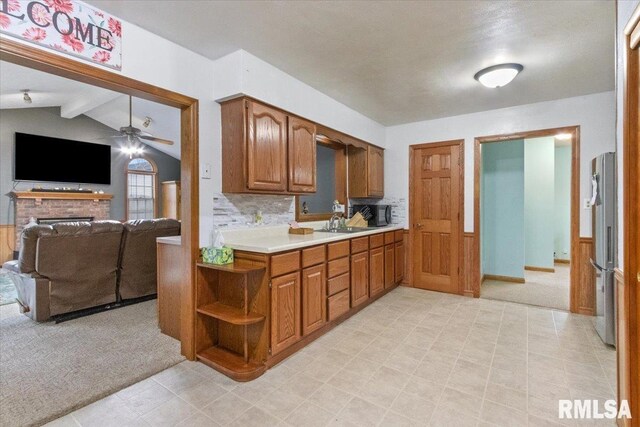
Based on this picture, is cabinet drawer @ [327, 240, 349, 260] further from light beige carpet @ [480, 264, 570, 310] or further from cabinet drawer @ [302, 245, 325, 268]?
light beige carpet @ [480, 264, 570, 310]

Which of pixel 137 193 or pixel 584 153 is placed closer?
pixel 584 153

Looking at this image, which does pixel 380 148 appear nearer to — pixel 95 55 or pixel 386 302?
pixel 386 302

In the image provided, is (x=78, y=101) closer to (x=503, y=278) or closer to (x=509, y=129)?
(x=509, y=129)

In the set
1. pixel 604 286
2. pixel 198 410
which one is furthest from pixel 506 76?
pixel 198 410

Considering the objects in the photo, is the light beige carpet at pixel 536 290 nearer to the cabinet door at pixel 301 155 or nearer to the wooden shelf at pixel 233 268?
the cabinet door at pixel 301 155

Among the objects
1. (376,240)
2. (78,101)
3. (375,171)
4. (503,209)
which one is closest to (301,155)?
(376,240)

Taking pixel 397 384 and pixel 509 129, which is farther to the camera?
pixel 509 129

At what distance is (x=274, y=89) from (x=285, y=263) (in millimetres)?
1527

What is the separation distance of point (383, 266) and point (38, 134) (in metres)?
7.64

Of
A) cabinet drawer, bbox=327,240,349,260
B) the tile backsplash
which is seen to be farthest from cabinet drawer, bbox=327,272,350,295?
the tile backsplash

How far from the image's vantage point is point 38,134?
21.2 ft

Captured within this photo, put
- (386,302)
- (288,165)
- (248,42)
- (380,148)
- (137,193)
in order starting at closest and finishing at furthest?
(248,42)
(288,165)
(386,302)
(380,148)
(137,193)

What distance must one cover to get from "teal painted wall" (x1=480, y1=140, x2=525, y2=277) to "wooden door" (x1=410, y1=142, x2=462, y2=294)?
0.98 metres

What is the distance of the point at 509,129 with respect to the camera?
3.81 metres
